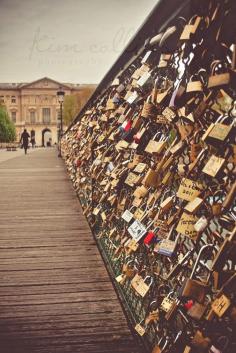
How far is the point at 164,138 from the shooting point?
6.17ft

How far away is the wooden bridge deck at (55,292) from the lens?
87.7 inches

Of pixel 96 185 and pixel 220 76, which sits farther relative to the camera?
pixel 96 185

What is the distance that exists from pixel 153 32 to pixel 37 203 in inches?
193

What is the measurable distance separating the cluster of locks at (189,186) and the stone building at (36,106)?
106511 mm

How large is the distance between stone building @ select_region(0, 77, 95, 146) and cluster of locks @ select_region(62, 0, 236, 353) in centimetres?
10651

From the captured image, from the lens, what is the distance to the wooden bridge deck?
2.23m

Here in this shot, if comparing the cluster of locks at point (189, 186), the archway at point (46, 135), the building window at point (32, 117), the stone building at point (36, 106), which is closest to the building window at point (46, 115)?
the stone building at point (36, 106)

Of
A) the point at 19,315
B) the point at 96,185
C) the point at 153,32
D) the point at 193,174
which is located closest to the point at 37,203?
the point at 96,185

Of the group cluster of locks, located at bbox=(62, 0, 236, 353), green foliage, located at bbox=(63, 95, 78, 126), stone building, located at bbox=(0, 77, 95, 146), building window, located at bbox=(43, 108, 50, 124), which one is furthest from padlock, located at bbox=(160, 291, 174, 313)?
building window, located at bbox=(43, 108, 50, 124)

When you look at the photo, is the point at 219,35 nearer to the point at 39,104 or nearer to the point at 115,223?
the point at 115,223

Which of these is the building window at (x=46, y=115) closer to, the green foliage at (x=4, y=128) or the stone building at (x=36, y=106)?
the stone building at (x=36, y=106)

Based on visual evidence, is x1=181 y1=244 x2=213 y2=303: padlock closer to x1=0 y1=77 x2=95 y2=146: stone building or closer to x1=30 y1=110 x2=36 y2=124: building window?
x1=0 y1=77 x2=95 y2=146: stone building

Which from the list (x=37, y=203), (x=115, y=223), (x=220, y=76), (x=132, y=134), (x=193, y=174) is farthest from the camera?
(x=37, y=203)

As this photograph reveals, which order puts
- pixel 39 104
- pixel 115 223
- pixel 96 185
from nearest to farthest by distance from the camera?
pixel 115 223, pixel 96 185, pixel 39 104
